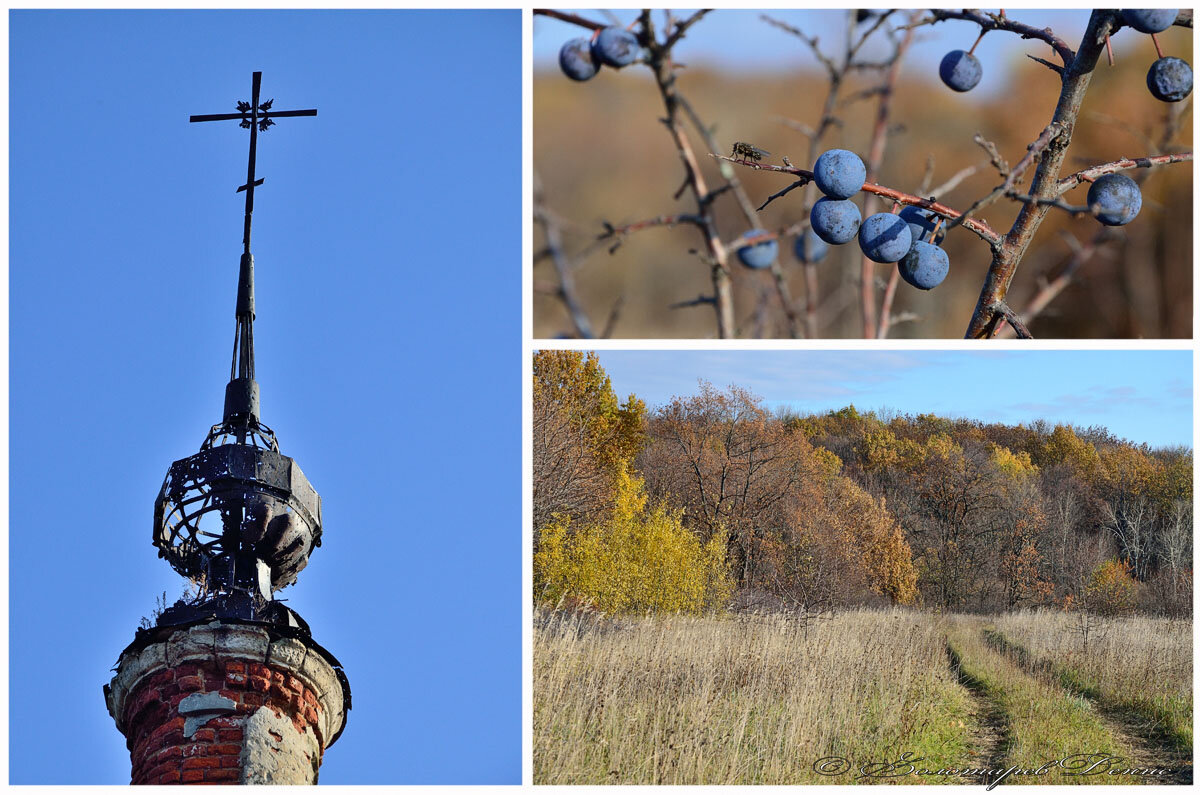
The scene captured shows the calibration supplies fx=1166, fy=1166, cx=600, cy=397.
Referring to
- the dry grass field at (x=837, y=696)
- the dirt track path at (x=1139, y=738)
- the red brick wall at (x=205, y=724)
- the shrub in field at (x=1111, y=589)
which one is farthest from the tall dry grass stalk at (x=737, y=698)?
the red brick wall at (x=205, y=724)

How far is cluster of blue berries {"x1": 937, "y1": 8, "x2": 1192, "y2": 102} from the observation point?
3.24 metres

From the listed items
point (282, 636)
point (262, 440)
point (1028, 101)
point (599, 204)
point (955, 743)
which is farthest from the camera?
point (1028, 101)

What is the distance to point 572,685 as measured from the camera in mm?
5301

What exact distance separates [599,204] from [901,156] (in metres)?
1.93

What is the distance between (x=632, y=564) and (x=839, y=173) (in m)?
3.00

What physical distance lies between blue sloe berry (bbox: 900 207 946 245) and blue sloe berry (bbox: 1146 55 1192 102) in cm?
93

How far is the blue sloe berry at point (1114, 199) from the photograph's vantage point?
3.01 m

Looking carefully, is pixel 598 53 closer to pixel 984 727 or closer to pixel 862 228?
pixel 862 228

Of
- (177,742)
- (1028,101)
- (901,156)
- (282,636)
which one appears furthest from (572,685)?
(1028,101)

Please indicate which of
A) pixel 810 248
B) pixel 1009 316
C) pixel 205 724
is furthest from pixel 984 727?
pixel 205 724

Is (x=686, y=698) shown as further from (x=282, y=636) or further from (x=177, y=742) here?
(x=177, y=742)

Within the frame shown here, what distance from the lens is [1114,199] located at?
9.98 feet

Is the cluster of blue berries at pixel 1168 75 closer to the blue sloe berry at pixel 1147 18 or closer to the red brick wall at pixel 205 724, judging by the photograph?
the blue sloe berry at pixel 1147 18

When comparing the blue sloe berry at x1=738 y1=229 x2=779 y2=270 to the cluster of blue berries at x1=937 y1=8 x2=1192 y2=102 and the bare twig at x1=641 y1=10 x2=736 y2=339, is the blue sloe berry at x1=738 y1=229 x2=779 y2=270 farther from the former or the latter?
the cluster of blue berries at x1=937 y1=8 x2=1192 y2=102
